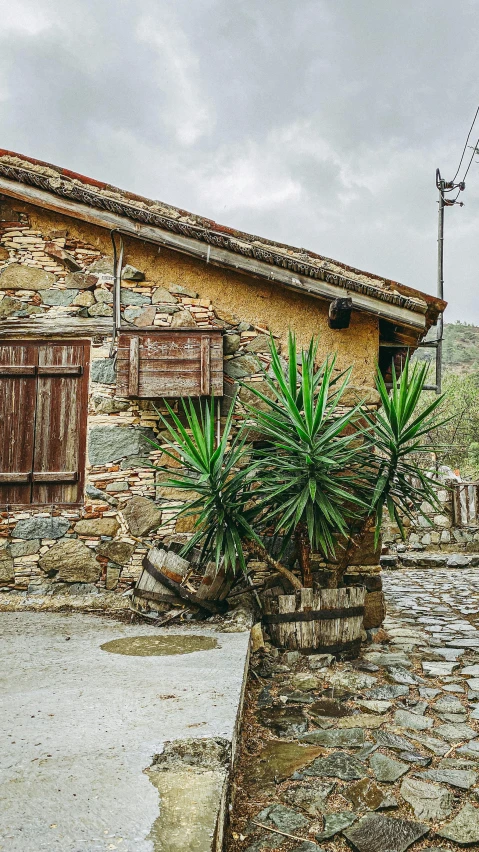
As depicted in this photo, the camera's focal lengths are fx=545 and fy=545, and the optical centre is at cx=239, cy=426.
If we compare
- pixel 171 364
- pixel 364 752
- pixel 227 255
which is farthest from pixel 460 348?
pixel 364 752

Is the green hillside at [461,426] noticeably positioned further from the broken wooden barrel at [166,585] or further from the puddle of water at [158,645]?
the puddle of water at [158,645]

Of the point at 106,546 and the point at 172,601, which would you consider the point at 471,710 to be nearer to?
the point at 172,601

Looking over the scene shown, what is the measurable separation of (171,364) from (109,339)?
2.05 ft

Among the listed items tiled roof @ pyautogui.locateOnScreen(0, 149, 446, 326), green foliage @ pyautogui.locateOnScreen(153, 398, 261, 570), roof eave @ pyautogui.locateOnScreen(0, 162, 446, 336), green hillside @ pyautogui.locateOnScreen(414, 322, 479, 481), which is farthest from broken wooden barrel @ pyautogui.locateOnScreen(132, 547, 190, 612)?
green hillside @ pyautogui.locateOnScreen(414, 322, 479, 481)

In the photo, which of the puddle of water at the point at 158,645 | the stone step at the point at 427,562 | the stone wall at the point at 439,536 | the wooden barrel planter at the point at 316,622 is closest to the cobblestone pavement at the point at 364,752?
the wooden barrel planter at the point at 316,622

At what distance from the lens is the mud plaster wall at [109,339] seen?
4.28 metres

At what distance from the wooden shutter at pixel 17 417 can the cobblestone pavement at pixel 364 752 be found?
92.4 inches

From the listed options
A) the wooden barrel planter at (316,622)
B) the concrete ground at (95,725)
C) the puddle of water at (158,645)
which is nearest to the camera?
the concrete ground at (95,725)

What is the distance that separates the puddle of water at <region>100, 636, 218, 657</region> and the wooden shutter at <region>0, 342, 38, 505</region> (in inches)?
66.5

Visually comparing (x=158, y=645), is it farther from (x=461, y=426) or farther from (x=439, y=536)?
(x=461, y=426)

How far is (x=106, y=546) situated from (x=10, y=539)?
0.77 meters

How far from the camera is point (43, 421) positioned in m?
4.48

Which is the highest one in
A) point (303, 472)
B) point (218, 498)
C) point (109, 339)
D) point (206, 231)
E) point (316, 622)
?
point (206, 231)

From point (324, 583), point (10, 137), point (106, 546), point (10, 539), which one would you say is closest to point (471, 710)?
point (324, 583)
